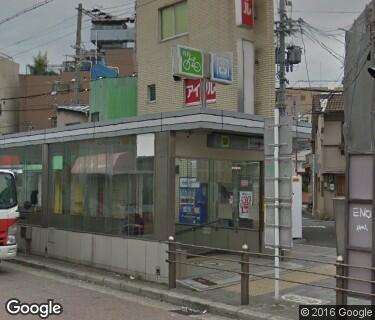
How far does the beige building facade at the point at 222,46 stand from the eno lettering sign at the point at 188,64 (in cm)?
474

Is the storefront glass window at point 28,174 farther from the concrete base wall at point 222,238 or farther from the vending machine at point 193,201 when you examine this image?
the concrete base wall at point 222,238

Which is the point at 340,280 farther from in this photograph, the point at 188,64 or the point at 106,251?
the point at 188,64

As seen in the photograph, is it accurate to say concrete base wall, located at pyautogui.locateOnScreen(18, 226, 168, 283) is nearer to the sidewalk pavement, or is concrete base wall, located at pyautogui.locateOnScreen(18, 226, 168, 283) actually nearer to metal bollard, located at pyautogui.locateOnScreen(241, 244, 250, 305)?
the sidewalk pavement

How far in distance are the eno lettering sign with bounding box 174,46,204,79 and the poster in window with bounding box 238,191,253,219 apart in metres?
3.34

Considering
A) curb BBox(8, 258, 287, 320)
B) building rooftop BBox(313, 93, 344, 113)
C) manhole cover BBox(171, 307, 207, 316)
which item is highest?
building rooftop BBox(313, 93, 344, 113)

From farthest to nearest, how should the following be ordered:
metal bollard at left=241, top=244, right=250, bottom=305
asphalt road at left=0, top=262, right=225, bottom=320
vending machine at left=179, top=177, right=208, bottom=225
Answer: vending machine at left=179, top=177, right=208, bottom=225 → metal bollard at left=241, top=244, right=250, bottom=305 → asphalt road at left=0, top=262, right=225, bottom=320

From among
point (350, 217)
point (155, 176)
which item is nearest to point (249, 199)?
point (155, 176)

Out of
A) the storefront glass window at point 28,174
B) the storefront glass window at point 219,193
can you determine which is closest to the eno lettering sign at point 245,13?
the storefront glass window at point 219,193

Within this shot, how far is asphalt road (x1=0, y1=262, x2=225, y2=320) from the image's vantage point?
879 cm

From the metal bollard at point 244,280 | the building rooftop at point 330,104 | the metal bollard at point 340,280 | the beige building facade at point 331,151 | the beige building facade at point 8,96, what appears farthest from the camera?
the beige building facade at point 8,96

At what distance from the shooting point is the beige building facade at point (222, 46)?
18.6 metres

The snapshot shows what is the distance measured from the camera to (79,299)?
10.0 m

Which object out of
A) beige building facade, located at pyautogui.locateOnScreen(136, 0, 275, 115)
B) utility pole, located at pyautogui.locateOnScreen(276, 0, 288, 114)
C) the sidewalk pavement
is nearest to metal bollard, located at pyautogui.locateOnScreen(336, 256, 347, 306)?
the sidewalk pavement

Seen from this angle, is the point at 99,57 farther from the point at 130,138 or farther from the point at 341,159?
the point at 130,138
